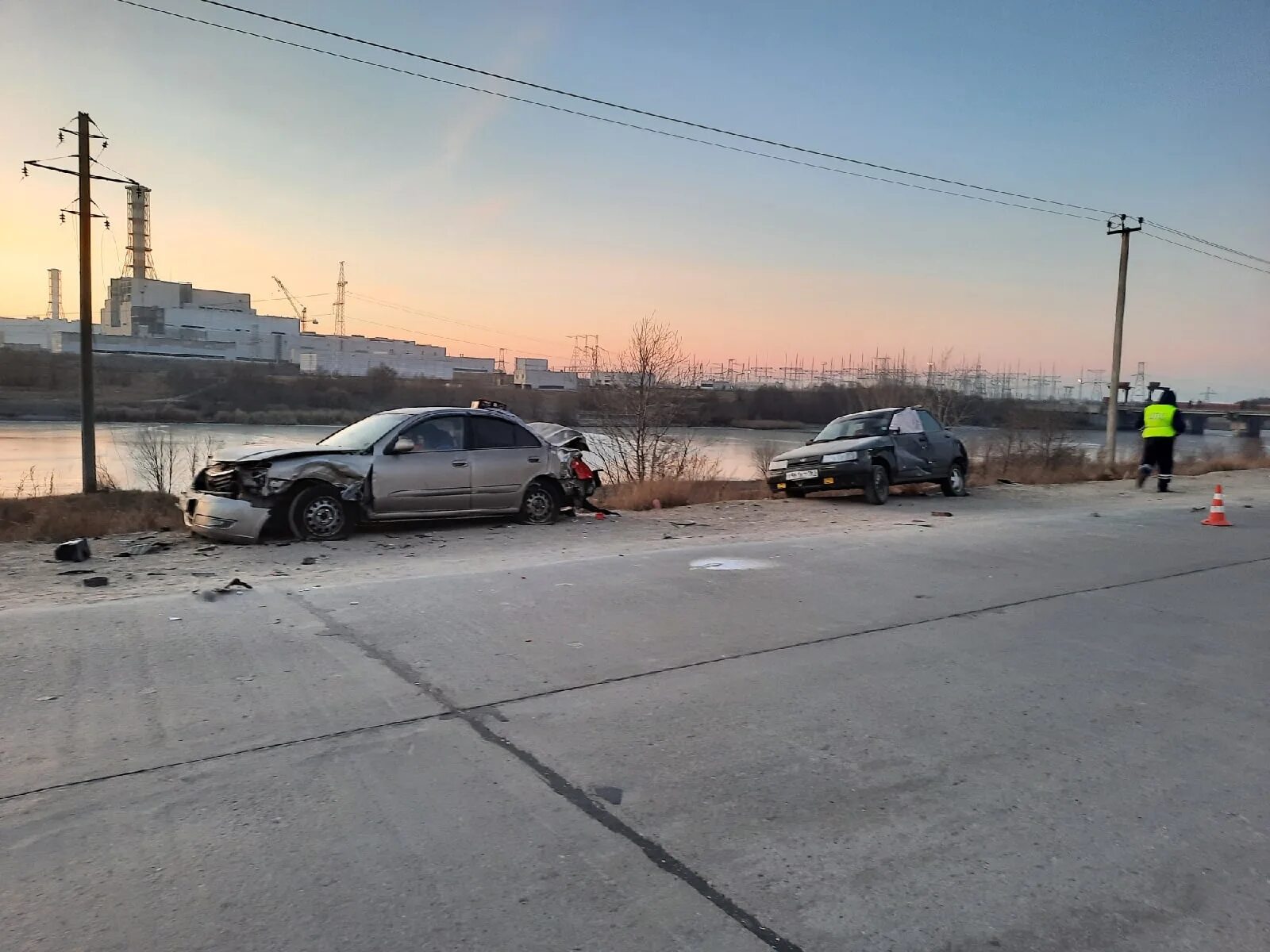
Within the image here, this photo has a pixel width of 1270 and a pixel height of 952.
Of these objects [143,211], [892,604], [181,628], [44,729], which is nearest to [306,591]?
[181,628]

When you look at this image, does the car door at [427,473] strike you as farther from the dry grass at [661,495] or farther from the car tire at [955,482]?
the car tire at [955,482]

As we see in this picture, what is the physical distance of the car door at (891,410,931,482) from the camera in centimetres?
1644

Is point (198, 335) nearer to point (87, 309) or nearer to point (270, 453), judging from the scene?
point (87, 309)

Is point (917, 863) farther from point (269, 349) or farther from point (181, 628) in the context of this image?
point (269, 349)

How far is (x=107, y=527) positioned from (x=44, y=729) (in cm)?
896

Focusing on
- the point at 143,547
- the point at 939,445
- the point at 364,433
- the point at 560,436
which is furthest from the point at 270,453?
the point at 939,445

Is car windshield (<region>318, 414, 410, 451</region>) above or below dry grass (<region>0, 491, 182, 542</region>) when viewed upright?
above

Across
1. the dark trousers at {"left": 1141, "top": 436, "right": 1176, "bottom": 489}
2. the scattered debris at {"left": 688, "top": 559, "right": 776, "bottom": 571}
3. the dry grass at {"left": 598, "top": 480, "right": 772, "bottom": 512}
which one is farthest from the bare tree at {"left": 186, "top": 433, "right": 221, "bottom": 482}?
the dark trousers at {"left": 1141, "top": 436, "right": 1176, "bottom": 489}

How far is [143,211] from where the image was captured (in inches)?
4045

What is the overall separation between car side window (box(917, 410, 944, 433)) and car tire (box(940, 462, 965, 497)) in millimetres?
823

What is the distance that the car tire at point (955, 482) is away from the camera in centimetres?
1791

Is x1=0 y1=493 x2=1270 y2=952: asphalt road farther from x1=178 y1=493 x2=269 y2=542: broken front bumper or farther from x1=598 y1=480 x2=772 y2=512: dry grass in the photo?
x1=598 y1=480 x2=772 y2=512: dry grass

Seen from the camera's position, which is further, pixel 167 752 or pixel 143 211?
pixel 143 211

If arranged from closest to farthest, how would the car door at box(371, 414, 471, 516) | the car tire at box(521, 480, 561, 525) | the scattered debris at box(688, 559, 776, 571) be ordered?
the scattered debris at box(688, 559, 776, 571) < the car door at box(371, 414, 471, 516) < the car tire at box(521, 480, 561, 525)
